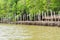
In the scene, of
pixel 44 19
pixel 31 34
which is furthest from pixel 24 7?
pixel 31 34

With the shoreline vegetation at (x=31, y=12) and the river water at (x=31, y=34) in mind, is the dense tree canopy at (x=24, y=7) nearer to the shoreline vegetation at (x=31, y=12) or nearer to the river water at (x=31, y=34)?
the shoreline vegetation at (x=31, y=12)

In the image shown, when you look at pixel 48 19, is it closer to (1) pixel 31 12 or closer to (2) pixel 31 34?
(1) pixel 31 12

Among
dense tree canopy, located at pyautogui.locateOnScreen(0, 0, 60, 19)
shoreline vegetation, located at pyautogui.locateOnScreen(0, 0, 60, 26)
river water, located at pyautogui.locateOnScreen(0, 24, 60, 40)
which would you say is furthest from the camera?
dense tree canopy, located at pyautogui.locateOnScreen(0, 0, 60, 19)

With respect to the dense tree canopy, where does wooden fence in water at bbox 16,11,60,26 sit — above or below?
below

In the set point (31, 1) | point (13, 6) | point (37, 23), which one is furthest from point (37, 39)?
point (13, 6)

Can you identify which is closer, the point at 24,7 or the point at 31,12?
the point at 31,12

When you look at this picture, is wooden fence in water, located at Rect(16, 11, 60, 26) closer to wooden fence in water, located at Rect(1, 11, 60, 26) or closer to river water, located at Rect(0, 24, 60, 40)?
wooden fence in water, located at Rect(1, 11, 60, 26)

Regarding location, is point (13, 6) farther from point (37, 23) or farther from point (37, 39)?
point (37, 39)

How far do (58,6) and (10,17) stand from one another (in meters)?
23.0

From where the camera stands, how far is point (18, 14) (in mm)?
70875

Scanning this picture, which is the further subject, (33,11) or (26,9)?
(26,9)

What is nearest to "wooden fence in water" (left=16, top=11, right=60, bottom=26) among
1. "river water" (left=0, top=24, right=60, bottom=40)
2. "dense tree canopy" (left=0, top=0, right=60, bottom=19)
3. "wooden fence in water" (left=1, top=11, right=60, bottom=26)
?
"wooden fence in water" (left=1, top=11, right=60, bottom=26)

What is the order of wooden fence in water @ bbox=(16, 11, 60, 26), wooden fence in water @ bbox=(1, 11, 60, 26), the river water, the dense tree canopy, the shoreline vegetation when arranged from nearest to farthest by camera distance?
the river water, wooden fence in water @ bbox=(16, 11, 60, 26), wooden fence in water @ bbox=(1, 11, 60, 26), the shoreline vegetation, the dense tree canopy

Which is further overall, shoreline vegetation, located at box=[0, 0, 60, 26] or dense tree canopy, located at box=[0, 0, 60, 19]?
dense tree canopy, located at box=[0, 0, 60, 19]
